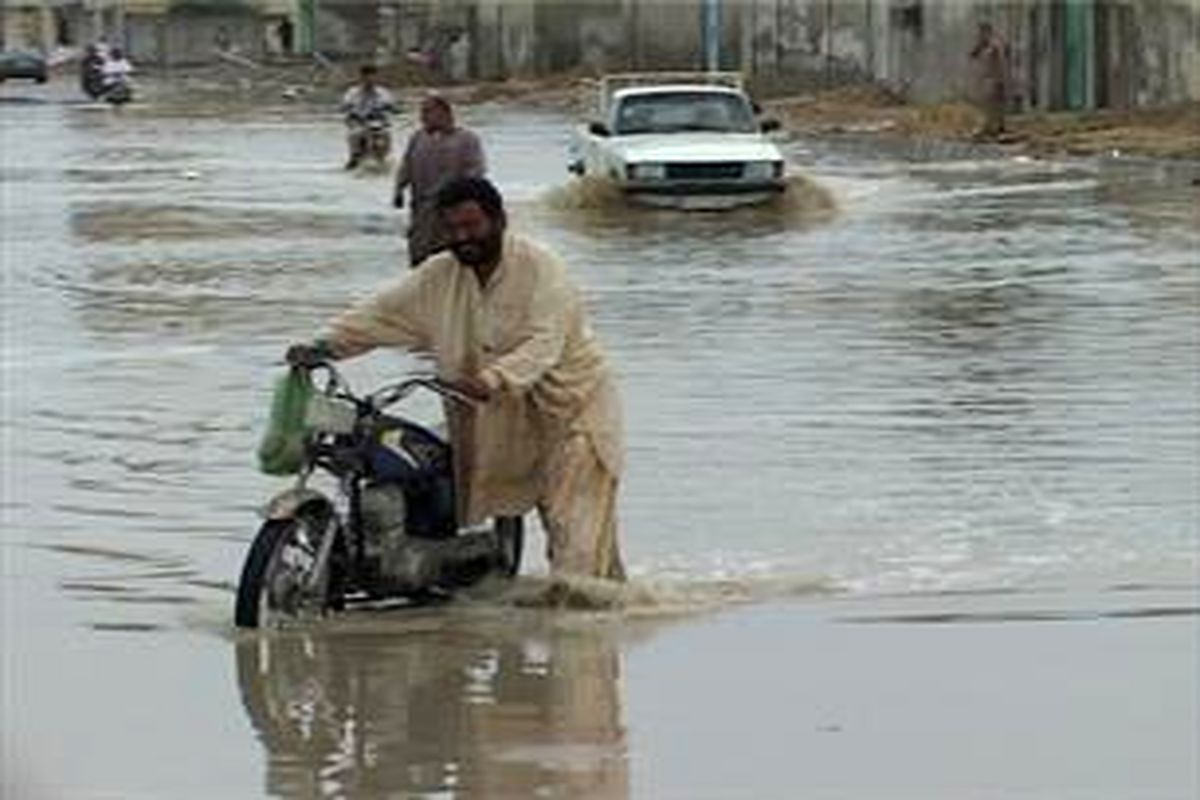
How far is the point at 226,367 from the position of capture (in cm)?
1897

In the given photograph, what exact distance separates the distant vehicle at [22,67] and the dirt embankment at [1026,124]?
36.3 metres

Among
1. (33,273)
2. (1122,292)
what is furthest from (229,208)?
(1122,292)

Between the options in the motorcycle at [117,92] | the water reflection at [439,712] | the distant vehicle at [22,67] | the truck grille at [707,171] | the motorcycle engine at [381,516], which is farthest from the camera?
the distant vehicle at [22,67]

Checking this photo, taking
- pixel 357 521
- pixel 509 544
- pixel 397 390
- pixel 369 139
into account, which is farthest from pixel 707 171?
pixel 357 521

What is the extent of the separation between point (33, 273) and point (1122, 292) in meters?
9.12

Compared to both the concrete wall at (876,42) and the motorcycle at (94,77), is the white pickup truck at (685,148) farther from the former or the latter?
the motorcycle at (94,77)

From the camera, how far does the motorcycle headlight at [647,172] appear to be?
32.6m

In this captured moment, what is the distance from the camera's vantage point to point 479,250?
10.1m

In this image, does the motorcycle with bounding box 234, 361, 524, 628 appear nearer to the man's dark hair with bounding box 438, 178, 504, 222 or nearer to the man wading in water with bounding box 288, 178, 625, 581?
the man wading in water with bounding box 288, 178, 625, 581

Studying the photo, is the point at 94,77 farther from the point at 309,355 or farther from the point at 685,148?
the point at 309,355

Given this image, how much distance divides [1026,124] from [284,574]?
41.0m

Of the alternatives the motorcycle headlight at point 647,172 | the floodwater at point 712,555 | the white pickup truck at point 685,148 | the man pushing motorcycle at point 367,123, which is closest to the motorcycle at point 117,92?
the man pushing motorcycle at point 367,123

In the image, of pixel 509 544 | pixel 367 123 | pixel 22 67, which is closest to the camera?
pixel 509 544

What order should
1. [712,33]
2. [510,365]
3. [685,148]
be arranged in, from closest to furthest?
1. [510,365]
2. [685,148]
3. [712,33]
